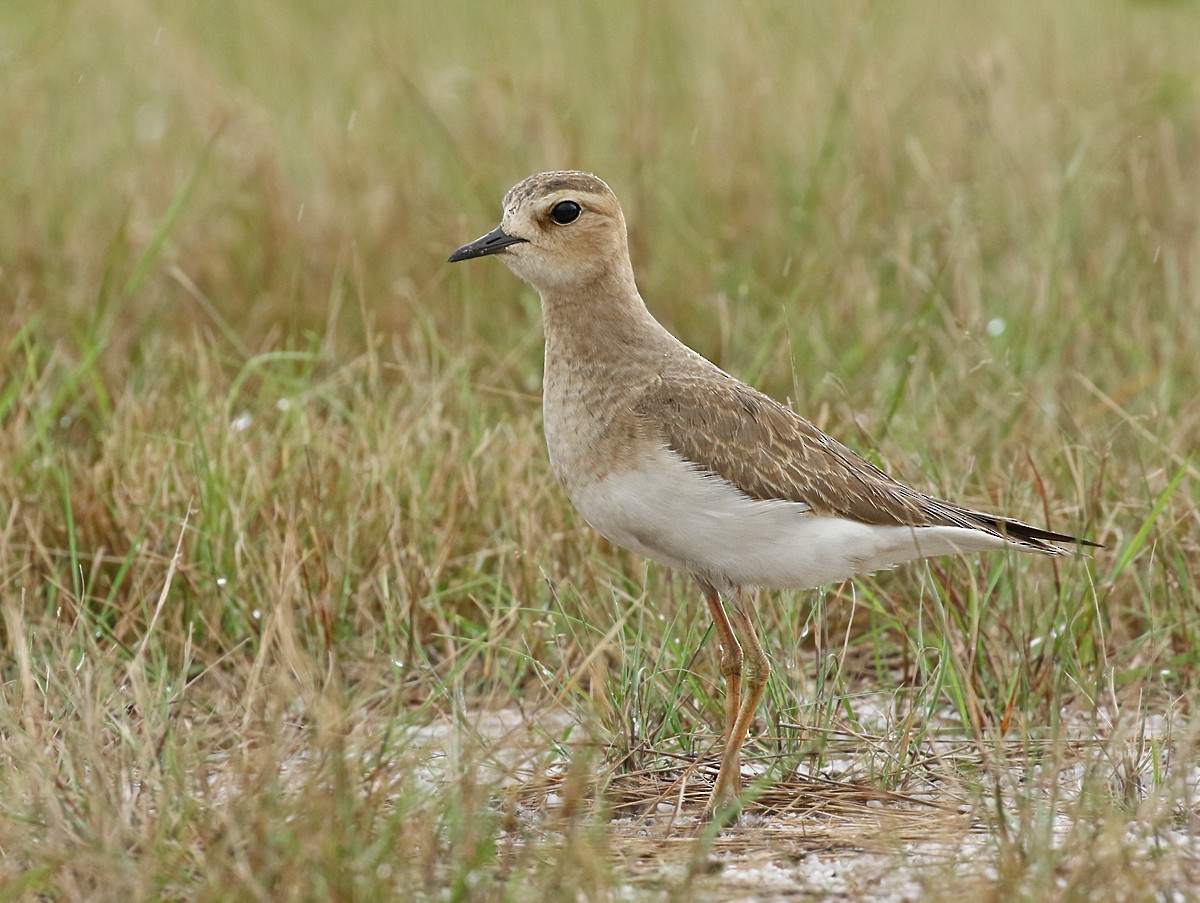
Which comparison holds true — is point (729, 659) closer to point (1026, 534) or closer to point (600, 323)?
point (1026, 534)

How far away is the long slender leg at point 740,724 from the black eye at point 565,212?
3.60ft

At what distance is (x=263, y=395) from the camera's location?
5961 mm

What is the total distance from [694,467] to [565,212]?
2.75 ft

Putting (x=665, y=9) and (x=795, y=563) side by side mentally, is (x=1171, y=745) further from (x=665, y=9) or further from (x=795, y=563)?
(x=665, y=9)

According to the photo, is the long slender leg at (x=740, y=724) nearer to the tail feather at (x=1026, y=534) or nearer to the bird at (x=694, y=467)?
the bird at (x=694, y=467)

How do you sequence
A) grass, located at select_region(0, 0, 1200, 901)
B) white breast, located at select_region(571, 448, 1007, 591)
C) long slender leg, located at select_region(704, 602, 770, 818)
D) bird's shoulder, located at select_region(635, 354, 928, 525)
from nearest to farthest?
grass, located at select_region(0, 0, 1200, 901) → long slender leg, located at select_region(704, 602, 770, 818) → white breast, located at select_region(571, 448, 1007, 591) → bird's shoulder, located at select_region(635, 354, 928, 525)

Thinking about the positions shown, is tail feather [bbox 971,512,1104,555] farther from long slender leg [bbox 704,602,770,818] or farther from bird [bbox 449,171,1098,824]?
long slender leg [bbox 704,602,770,818]

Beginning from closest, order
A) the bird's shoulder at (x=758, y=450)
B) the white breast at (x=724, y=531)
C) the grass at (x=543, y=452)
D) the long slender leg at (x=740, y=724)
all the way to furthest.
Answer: the grass at (x=543, y=452) → the long slender leg at (x=740, y=724) → the white breast at (x=724, y=531) → the bird's shoulder at (x=758, y=450)

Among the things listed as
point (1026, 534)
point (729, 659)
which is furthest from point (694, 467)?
point (1026, 534)

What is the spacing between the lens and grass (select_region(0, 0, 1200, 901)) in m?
3.32

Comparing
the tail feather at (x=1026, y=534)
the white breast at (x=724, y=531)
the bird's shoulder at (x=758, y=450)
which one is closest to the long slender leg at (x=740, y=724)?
the white breast at (x=724, y=531)

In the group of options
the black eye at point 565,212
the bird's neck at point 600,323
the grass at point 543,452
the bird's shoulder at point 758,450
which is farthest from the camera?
the black eye at point 565,212

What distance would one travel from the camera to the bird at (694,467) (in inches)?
157

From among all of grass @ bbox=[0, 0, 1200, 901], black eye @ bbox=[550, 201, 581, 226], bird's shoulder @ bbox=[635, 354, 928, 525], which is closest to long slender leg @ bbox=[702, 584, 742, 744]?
grass @ bbox=[0, 0, 1200, 901]
